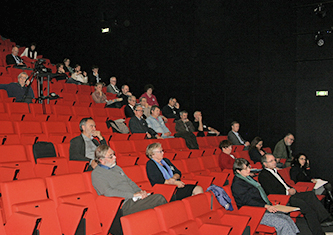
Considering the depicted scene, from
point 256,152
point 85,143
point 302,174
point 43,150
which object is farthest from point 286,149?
point 43,150

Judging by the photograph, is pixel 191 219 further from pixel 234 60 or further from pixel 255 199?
pixel 234 60

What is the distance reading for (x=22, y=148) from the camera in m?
2.67

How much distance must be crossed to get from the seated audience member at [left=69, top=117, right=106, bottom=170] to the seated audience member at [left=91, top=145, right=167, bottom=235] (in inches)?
17.0

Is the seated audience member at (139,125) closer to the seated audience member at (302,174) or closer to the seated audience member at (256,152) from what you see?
the seated audience member at (256,152)

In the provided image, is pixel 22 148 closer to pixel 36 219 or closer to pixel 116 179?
pixel 116 179

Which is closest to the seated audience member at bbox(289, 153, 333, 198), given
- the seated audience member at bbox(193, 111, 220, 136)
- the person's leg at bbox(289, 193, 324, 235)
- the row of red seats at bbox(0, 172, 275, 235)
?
the person's leg at bbox(289, 193, 324, 235)

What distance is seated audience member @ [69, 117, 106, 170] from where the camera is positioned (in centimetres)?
278

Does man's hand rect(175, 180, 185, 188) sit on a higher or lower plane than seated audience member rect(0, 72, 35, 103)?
lower

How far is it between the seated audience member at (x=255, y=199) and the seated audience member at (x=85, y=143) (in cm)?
133

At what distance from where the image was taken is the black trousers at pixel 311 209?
2.95 metres

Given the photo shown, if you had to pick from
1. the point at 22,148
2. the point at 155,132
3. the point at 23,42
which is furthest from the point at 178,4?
the point at 22,148

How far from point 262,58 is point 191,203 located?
4754 mm

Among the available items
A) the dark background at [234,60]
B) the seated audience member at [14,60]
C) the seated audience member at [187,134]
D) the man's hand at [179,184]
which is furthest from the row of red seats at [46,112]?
the dark background at [234,60]

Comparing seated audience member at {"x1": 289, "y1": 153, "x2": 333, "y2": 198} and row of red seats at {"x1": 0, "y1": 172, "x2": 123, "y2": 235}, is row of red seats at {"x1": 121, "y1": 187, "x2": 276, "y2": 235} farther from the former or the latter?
seated audience member at {"x1": 289, "y1": 153, "x2": 333, "y2": 198}
